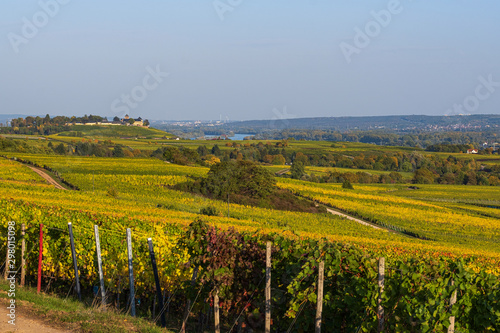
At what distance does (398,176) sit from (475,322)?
110738 mm

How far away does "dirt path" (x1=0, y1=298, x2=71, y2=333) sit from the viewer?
827cm

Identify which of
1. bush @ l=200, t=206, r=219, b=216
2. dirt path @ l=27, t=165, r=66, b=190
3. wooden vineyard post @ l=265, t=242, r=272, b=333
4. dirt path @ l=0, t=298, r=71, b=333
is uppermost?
wooden vineyard post @ l=265, t=242, r=272, b=333

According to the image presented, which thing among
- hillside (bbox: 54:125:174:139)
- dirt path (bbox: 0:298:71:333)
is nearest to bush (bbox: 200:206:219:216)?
dirt path (bbox: 0:298:71:333)

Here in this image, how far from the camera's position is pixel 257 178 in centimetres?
6312

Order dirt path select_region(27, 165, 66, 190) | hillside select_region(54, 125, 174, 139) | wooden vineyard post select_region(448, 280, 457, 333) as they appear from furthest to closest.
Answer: hillside select_region(54, 125, 174, 139), dirt path select_region(27, 165, 66, 190), wooden vineyard post select_region(448, 280, 457, 333)

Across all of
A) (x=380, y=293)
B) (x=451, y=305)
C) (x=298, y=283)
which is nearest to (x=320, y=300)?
(x=298, y=283)

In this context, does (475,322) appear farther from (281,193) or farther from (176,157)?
(176,157)

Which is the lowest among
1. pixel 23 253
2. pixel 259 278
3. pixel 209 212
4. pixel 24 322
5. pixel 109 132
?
pixel 209 212

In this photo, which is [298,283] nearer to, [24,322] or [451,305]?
[451,305]

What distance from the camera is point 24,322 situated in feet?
28.4

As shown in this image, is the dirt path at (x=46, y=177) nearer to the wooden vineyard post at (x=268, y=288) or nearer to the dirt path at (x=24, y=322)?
the dirt path at (x=24, y=322)

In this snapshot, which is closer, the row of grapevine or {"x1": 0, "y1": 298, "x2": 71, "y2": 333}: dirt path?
the row of grapevine

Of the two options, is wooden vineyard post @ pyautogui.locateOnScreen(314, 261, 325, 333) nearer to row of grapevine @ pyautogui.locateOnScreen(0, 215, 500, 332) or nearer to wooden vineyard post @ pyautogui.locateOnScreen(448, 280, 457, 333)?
row of grapevine @ pyautogui.locateOnScreen(0, 215, 500, 332)

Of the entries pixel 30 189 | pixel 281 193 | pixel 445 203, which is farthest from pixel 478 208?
pixel 30 189
